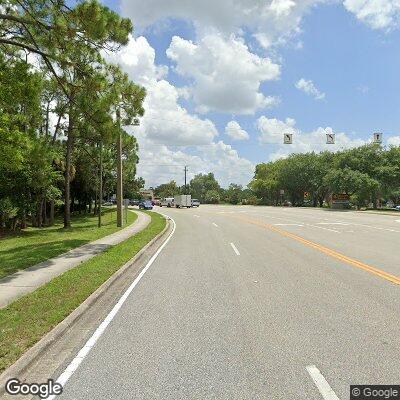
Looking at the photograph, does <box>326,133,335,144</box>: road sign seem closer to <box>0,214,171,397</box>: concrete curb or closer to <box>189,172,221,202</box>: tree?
<box>0,214,171,397</box>: concrete curb

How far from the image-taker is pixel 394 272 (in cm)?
1089

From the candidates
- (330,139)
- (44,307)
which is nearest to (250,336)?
(44,307)

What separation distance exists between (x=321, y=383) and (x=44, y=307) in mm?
4927

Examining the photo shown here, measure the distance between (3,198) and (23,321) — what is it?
26.5 metres

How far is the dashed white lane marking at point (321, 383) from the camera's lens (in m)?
4.35

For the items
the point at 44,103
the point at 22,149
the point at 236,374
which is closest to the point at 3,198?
the point at 44,103

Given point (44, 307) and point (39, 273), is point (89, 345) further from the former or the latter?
point (39, 273)

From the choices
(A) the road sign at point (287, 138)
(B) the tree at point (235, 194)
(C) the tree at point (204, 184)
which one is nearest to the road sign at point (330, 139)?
(A) the road sign at point (287, 138)

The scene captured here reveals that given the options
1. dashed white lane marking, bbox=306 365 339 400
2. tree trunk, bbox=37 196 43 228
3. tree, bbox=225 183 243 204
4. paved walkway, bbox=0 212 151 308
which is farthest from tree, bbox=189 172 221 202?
dashed white lane marking, bbox=306 365 339 400

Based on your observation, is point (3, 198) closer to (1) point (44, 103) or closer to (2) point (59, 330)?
(1) point (44, 103)

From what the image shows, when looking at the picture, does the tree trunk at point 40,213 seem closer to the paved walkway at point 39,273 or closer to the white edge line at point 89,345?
the paved walkway at point 39,273

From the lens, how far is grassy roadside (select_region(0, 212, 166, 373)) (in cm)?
580

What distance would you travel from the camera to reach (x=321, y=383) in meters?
4.63

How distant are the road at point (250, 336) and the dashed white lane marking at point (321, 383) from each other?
0.04 feet
